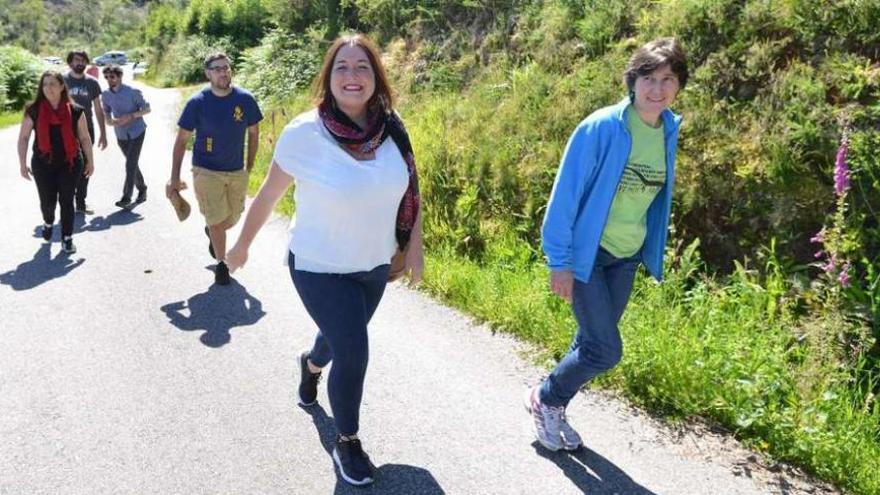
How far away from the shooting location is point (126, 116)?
1012cm

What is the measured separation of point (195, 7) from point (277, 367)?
33560mm

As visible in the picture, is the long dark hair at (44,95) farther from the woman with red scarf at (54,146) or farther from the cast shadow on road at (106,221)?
the cast shadow on road at (106,221)

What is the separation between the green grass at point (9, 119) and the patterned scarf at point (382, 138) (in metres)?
21.7

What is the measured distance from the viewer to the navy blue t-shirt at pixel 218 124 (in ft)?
21.4

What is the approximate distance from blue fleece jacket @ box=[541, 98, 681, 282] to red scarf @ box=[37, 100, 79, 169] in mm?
6241

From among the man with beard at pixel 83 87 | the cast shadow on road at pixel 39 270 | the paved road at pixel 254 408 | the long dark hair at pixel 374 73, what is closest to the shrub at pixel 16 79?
the man with beard at pixel 83 87

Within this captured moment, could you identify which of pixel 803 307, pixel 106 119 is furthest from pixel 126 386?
pixel 106 119

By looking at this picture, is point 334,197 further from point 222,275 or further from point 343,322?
point 222,275

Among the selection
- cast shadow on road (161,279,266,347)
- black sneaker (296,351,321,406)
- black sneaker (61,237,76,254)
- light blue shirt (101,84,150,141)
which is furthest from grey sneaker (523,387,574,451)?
light blue shirt (101,84,150,141)

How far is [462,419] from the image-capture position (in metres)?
4.23

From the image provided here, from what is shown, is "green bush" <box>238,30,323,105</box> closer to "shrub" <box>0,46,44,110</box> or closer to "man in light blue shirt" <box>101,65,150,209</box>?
"man in light blue shirt" <box>101,65,150,209</box>

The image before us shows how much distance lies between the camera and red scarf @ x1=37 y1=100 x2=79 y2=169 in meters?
7.78

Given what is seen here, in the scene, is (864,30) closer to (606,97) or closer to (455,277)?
(606,97)

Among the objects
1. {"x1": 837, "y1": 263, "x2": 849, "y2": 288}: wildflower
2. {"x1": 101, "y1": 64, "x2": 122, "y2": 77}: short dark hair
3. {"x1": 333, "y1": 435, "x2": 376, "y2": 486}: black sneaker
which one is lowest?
{"x1": 333, "y1": 435, "x2": 376, "y2": 486}: black sneaker
